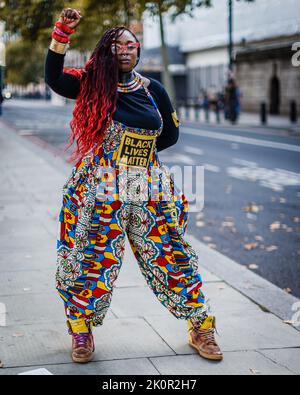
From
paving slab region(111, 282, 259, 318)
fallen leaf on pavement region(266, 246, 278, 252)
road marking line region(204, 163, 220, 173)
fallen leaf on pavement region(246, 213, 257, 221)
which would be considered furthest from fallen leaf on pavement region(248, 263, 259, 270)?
road marking line region(204, 163, 220, 173)

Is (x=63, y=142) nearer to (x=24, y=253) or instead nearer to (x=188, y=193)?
(x=188, y=193)

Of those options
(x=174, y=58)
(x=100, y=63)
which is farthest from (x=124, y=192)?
(x=174, y=58)

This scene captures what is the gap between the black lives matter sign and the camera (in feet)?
12.6

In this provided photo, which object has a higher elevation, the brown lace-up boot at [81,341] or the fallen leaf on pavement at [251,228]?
the brown lace-up boot at [81,341]

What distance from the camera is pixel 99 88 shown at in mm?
3812

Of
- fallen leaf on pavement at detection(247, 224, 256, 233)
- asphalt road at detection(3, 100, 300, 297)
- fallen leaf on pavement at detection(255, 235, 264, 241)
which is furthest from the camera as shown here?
fallen leaf on pavement at detection(247, 224, 256, 233)

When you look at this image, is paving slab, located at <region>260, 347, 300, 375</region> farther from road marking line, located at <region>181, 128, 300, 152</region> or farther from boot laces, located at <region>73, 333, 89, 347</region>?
road marking line, located at <region>181, 128, 300, 152</region>

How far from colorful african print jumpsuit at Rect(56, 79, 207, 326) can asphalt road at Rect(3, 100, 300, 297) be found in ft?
6.58

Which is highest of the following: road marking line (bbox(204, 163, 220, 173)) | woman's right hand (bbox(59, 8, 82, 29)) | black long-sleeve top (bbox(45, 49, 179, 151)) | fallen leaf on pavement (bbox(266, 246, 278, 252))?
woman's right hand (bbox(59, 8, 82, 29))

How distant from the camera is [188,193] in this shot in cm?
1122

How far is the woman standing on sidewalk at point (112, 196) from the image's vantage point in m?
3.81

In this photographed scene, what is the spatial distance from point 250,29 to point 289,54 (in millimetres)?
10745

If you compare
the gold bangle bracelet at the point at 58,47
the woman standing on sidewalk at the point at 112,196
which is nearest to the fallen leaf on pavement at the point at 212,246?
the woman standing on sidewalk at the point at 112,196

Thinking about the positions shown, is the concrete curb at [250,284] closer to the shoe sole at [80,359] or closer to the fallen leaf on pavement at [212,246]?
the fallen leaf on pavement at [212,246]
